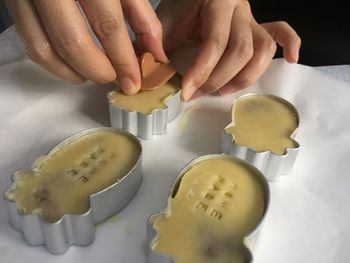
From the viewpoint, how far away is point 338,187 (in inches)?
25.9

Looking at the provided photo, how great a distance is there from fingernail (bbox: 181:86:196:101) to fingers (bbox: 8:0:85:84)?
7.3 inches

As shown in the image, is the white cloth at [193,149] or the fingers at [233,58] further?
the fingers at [233,58]

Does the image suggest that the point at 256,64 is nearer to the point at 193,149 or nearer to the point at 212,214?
the point at 193,149

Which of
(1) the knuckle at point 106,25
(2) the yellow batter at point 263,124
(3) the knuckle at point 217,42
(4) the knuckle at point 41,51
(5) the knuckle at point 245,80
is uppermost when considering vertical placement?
(1) the knuckle at point 106,25

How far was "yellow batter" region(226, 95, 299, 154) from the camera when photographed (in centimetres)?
67

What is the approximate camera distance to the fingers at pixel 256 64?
77 cm

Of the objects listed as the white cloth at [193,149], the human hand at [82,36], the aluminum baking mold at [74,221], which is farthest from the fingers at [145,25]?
the aluminum baking mold at [74,221]

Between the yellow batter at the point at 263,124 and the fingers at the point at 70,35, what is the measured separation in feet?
0.71

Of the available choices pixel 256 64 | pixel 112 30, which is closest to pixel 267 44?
pixel 256 64

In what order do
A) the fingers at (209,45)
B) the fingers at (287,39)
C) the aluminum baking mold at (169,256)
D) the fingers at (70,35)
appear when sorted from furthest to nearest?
the fingers at (287,39) → the fingers at (209,45) → the fingers at (70,35) → the aluminum baking mold at (169,256)

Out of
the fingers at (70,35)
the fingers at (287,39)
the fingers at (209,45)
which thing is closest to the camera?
the fingers at (70,35)

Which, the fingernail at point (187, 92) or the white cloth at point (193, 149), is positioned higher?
the fingernail at point (187, 92)

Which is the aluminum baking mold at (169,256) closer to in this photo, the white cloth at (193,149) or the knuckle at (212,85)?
the white cloth at (193,149)

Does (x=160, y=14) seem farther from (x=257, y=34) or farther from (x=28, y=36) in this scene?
(x=28, y=36)
